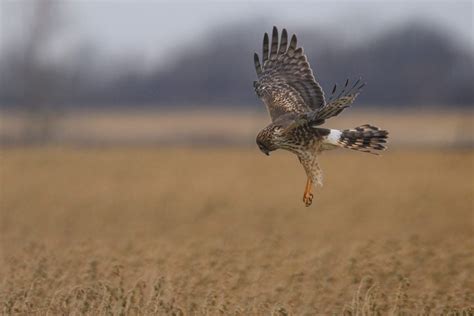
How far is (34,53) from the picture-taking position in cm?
5297

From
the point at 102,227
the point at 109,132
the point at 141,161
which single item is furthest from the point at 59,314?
the point at 109,132

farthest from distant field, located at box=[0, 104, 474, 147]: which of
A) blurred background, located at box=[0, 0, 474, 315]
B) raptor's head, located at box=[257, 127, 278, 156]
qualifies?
raptor's head, located at box=[257, 127, 278, 156]

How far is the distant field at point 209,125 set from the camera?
4378 centimetres

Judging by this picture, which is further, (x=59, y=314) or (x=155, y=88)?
(x=155, y=88)

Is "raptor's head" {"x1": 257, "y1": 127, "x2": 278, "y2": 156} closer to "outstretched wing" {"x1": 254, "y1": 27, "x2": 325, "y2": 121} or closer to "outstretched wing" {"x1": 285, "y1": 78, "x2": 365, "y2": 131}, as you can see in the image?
"outstretched wing" {"x1": 285, "y1": 78, "x2": 365, "y2": 131}

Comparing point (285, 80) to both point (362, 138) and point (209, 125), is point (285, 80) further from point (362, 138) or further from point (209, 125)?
point (209, 125)

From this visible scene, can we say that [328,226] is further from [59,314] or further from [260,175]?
[59,314]

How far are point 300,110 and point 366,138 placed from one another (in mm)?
967

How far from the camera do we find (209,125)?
54125mm

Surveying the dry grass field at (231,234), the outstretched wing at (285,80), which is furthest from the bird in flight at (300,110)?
the dry grass field at (231,234)

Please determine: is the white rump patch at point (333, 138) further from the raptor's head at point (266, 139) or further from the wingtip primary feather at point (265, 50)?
the wingtip primary feather at point (265, 50)

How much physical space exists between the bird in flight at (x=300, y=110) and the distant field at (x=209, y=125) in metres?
26.0

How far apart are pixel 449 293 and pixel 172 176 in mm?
15852

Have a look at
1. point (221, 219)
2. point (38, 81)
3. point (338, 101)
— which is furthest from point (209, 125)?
point (338, 101)
